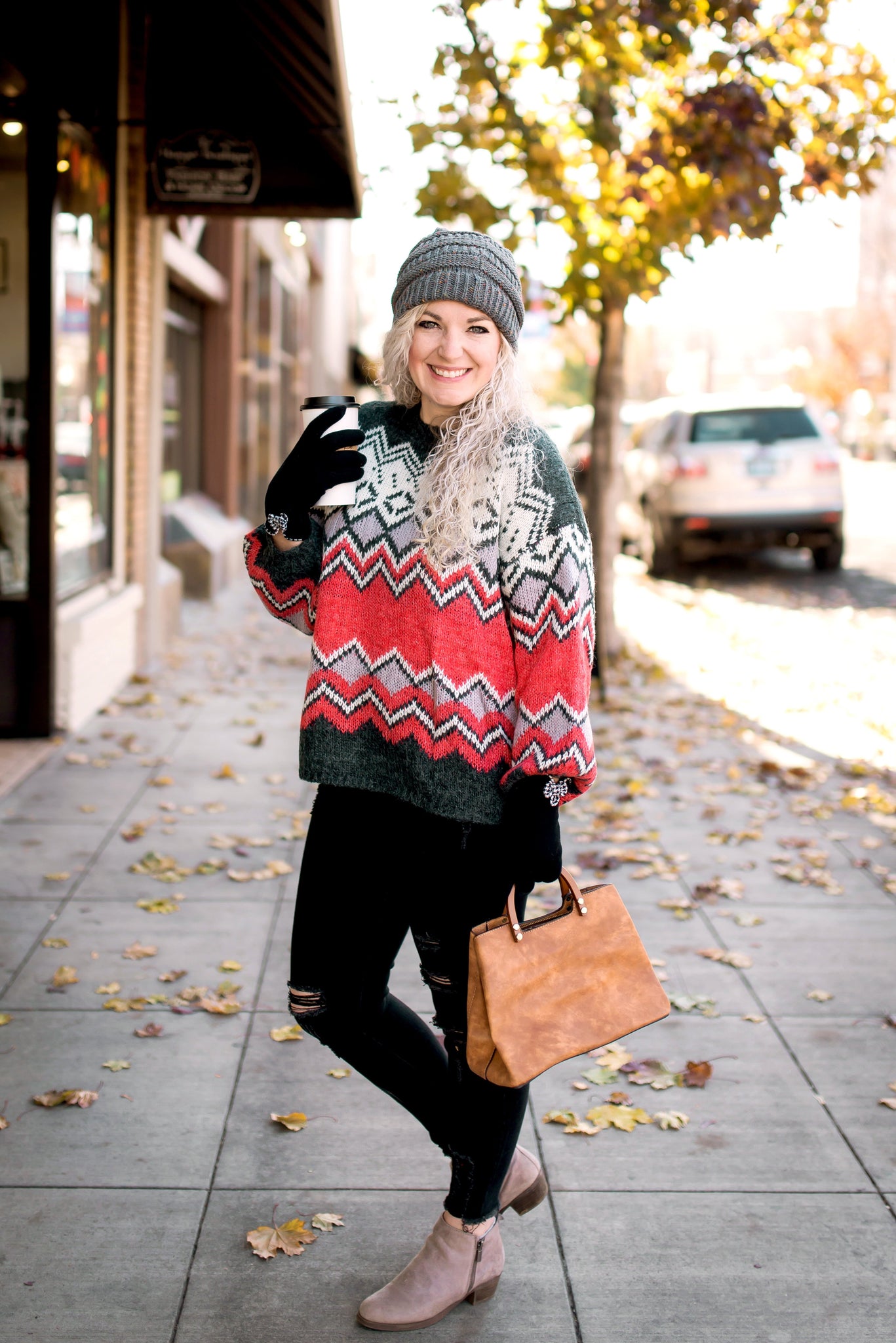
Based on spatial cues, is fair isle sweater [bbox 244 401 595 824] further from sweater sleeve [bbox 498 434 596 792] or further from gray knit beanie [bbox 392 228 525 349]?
gray knit beanie [bbox 392 228 525 349]

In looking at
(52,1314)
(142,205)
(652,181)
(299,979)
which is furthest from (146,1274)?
(142,205)

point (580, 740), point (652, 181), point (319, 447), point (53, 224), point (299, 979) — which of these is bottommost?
point (299, 979)

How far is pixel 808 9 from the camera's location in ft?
25.4

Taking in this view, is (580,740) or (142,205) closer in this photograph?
(580,740)

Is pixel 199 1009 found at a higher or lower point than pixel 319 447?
lower

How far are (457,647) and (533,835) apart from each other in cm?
35

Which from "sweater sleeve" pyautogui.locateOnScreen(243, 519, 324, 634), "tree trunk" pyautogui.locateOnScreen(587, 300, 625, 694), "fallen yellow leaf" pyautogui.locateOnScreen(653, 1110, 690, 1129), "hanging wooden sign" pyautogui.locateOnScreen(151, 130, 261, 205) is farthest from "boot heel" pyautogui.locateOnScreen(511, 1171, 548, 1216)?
"hanging wooden sign" pyautogui.locateOnScreen(151, 130, 261, 205)

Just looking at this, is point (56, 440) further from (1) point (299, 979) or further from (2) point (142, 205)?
(1) point (299, 979)

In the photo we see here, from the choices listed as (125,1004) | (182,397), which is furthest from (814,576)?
(125,1004)

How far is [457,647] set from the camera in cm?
234

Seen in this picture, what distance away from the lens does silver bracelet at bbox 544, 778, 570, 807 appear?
2312 millimetres

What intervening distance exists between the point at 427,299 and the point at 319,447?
0.33 meters

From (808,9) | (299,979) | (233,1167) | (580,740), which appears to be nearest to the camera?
(580,740)

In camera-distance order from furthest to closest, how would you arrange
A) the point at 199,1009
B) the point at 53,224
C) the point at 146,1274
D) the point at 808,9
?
the point at 808,9
the point at 53,224
the point at 199,1009
the point at 146,1274
